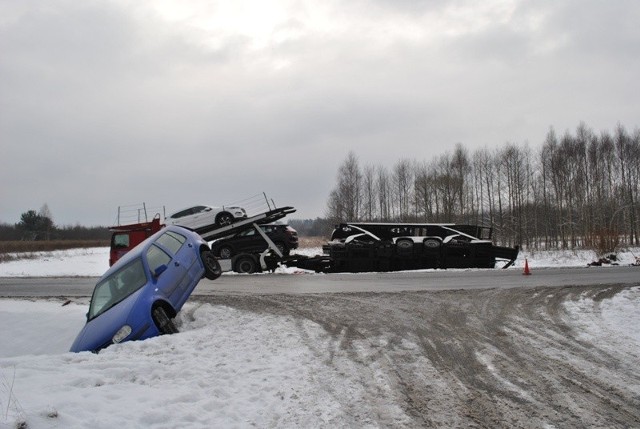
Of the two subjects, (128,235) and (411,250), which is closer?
(128,235)

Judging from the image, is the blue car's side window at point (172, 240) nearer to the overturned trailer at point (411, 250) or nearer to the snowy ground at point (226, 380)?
the snowy ground at point (226, 380)

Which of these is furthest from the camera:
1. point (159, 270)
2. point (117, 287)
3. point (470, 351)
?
point (117, 287)

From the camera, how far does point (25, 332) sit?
10.8 meters

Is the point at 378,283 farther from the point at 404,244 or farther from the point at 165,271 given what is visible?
the point at 165,271

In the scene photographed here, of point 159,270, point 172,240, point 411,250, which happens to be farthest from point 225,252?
point 159,270

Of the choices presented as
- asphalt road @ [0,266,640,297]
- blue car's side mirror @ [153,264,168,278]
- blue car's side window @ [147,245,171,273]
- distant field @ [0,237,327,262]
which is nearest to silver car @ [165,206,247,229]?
asphalt road @ [0,266,640,297]

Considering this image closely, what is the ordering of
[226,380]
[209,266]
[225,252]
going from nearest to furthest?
[226,380]
[209,266]
[225,252]

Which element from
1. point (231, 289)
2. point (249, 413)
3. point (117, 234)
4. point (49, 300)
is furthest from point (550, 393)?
point (117, 234)

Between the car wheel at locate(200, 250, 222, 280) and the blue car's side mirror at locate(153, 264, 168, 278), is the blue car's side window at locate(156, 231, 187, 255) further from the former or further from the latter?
the blue car's side mirror at locate(153, 264, 168, 278)

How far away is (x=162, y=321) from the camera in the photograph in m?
7.51

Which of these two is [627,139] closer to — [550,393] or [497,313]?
[497,313]

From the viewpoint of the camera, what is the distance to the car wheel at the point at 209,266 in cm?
959

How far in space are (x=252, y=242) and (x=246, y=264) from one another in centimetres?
101

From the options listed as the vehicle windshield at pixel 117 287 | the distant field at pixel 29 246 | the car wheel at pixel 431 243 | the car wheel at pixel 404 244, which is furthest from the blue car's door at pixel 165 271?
the distant field at pixel 29 246
